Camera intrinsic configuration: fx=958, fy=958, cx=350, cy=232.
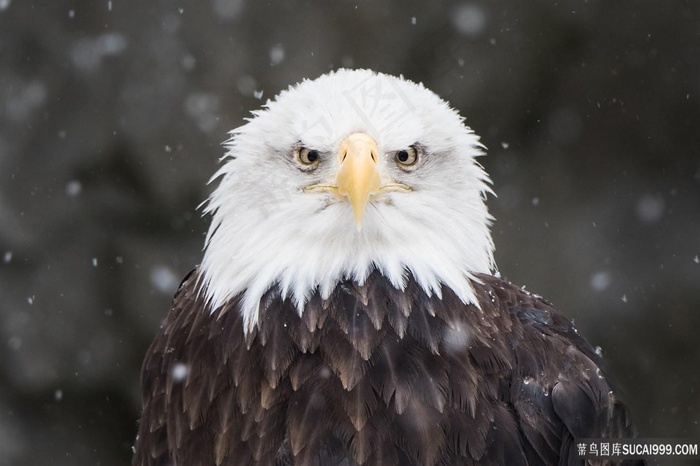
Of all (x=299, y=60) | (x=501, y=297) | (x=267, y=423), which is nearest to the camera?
(x=267, y=423)

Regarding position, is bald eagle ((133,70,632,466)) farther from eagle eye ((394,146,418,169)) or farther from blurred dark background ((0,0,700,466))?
blurred dark background ((0,0,700,466))

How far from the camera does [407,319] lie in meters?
2.69

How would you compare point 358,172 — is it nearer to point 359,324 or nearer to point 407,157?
point 407,157

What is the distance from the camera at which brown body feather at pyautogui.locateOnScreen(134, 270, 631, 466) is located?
2586mm

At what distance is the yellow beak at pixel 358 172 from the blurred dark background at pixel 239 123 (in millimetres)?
2453

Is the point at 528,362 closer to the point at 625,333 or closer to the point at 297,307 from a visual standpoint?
the point at 297,307

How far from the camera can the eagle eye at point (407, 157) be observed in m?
2.77

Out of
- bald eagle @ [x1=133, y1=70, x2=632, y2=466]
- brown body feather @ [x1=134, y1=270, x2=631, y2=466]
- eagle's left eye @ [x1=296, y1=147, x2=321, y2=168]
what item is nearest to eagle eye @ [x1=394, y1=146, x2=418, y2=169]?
bald eagle @ [x1=133, y1=70, x2=632, y2=466]

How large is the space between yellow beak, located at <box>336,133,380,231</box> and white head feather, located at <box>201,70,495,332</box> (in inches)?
1.9

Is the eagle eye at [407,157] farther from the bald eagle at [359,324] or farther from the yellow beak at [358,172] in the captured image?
the yellow beak at [358,172]

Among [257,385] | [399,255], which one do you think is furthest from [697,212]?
[257,385]

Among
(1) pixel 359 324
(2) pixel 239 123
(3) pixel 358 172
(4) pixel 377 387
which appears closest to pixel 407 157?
(3) pixel 358 172

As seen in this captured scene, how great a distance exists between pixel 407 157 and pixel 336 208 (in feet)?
0.91

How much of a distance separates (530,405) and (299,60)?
2865 mm
